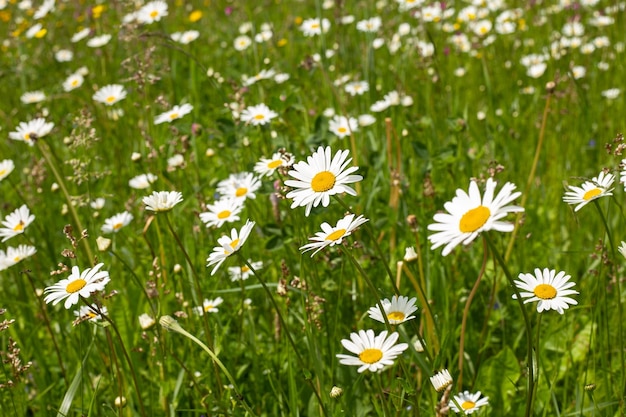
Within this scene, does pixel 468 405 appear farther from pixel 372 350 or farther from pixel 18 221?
pixel 18 221

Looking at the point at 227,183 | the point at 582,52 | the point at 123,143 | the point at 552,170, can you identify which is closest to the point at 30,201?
the point at 123,143

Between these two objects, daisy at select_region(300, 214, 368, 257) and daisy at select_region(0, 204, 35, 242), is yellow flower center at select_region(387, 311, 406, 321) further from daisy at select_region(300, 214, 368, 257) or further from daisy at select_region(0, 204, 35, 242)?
daisy at select_region(0, 204, 35, 242)

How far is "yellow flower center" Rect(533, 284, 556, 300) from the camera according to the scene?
1.30 metres

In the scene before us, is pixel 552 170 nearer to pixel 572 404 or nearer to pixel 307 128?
pixel 307 128

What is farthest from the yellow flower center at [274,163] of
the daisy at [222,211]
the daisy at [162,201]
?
the daisy at [162,201]

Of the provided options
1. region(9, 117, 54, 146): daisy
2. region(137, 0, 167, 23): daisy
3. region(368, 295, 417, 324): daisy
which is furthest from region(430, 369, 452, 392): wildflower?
region(137, 0, 167, 23): daisy

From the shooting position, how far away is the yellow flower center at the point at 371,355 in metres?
1.18

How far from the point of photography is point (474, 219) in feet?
3.26

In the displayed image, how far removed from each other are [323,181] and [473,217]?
391mm

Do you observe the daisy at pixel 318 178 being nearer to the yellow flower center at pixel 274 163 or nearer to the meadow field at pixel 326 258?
the meadow field at pixel 326 258

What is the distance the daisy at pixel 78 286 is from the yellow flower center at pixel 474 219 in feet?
2.44

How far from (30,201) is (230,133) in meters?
1.10

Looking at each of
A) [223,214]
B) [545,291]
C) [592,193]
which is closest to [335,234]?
[545,291]

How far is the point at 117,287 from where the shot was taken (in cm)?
240
